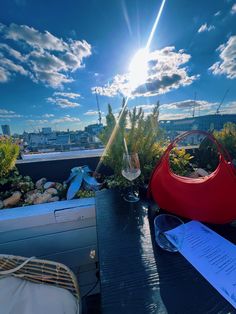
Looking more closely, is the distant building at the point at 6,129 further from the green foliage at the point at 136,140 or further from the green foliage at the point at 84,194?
the green foliage at the point at 136,140

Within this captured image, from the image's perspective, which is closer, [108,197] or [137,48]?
[108,197]

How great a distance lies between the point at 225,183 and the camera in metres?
0.79

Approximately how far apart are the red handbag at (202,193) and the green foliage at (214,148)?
1.03 meters

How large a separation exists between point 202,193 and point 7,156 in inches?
60.6

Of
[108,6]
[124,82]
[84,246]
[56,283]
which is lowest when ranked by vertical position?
[84,246]

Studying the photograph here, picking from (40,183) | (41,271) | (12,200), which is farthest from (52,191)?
(41,271)

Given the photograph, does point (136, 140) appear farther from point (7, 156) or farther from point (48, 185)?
point (7, 156)

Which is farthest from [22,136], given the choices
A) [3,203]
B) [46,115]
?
[3,203]

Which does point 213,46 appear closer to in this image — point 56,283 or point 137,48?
point 137,48

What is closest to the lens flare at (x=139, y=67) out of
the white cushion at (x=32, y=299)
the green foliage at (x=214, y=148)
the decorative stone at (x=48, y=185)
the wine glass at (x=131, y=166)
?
the green foliage at (x=214, y=148)

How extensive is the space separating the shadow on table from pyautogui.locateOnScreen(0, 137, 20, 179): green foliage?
1440 mm

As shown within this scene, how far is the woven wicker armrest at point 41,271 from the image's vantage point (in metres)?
0.86

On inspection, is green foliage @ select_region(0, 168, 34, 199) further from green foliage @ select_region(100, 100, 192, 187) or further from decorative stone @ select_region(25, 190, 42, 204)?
green foliage @ select_region(100, 100, 192, 187)

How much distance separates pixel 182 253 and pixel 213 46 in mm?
2647
